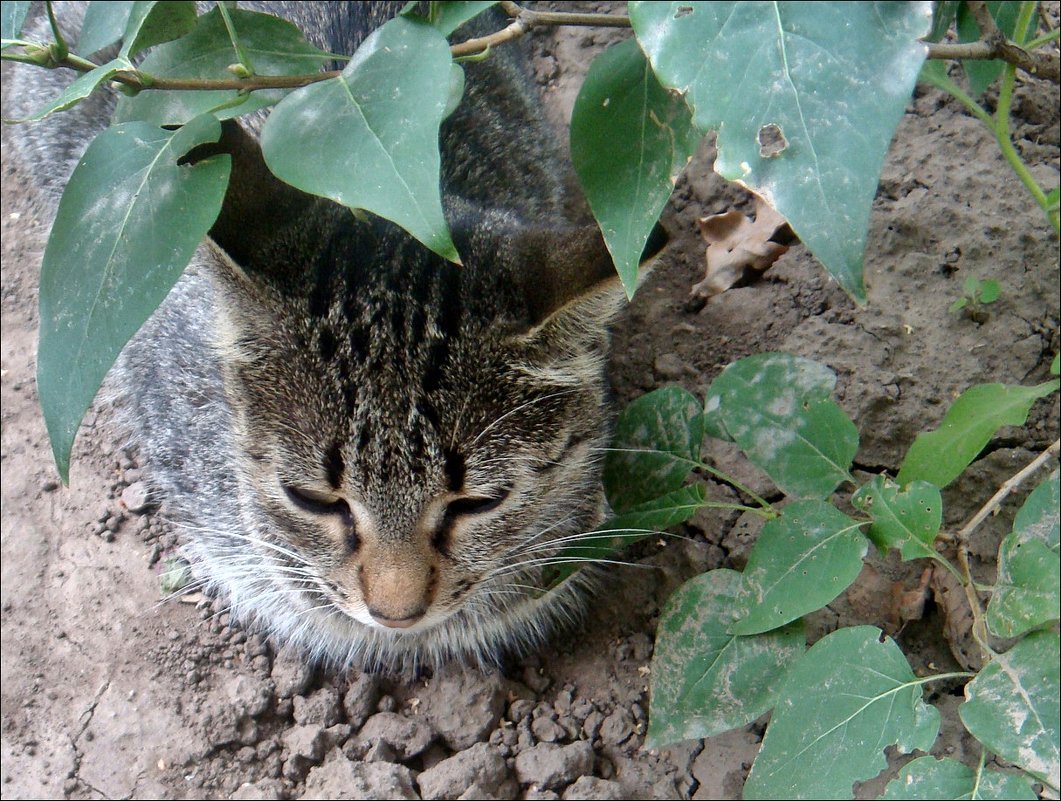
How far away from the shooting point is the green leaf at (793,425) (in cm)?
229

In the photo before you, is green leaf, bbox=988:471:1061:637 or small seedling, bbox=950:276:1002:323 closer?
green leaf, bbox=988:471:1061:637

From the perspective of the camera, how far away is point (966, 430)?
2.16 meters

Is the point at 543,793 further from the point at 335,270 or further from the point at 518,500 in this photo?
the point at 335,270

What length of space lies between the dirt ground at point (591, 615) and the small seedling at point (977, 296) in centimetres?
4

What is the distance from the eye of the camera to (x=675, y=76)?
155 centimetres

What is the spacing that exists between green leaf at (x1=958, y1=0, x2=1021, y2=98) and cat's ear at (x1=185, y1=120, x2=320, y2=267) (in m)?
1.80

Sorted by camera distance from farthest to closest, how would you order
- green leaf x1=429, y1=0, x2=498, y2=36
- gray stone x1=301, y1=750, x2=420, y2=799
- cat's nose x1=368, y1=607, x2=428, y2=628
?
gray stone x1=301, y1=750, x2=420, y2=799 < cat's nose x1=368, y1=607, x2=428, y2=628 < green leaf x1=429, y1=0, x2=498, y2=36

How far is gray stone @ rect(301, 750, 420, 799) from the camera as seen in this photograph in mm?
2648

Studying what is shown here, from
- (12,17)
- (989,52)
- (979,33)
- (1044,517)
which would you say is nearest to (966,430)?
(1044,517)

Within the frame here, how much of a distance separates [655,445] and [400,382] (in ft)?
2.36

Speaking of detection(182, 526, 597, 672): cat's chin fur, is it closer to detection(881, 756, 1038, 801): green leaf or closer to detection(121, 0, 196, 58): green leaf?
detection(881, 756, 1038, 801): green leaf

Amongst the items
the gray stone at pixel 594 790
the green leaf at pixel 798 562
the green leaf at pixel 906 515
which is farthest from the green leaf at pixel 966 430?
the gray stone at pixel 594 790

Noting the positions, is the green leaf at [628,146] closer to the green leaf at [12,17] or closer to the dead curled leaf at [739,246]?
the green leaf at [12,17]

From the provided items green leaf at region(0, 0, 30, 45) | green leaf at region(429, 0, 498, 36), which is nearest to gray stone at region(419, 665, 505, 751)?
green leaf at region(429, 0, 498, 36)
